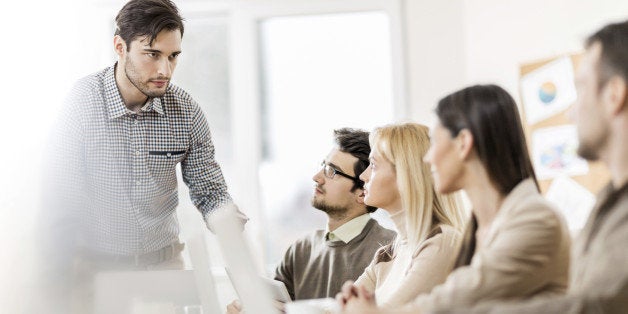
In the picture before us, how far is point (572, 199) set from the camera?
3391 millimetres

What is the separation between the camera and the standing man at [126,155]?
1.93 m

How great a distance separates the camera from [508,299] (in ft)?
3.67

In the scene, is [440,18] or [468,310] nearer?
[468,310]

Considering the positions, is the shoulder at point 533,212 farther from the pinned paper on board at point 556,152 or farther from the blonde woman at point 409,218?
the pinned paper on board at point 556,152

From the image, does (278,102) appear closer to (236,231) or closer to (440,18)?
(440,18)

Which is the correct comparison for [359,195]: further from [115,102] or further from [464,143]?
[464,143]

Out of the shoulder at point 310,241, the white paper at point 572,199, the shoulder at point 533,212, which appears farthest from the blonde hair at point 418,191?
the white paper at point 572,199

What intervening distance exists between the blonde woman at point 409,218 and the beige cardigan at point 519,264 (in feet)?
1.11

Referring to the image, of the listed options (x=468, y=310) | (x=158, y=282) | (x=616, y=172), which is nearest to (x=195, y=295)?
(x=158, y=282)

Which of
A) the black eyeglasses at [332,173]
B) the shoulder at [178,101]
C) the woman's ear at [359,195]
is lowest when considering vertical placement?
the woman's ear at [359,195]

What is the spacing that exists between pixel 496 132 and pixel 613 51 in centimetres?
19

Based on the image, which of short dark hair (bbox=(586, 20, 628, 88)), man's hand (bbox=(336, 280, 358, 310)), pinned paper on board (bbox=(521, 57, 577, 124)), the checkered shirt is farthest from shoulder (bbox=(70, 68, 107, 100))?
pinned paper on board (bbox=(521, 57, 577, 124))

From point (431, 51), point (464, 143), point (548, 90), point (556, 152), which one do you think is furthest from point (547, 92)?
point (464, 143)

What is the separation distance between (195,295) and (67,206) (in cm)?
47
